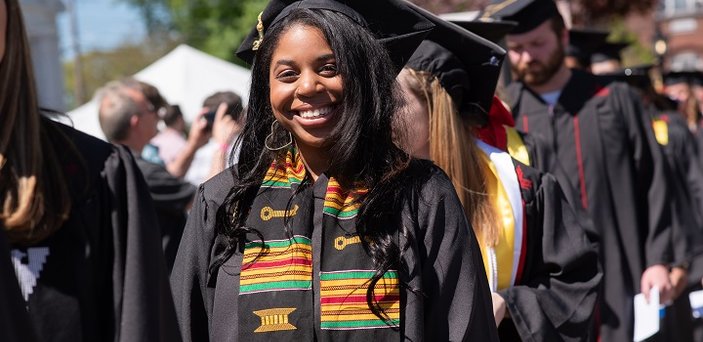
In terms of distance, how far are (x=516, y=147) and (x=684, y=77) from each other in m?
8.96

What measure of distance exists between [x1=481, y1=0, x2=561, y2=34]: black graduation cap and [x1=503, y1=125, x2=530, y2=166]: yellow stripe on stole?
1.10 metres

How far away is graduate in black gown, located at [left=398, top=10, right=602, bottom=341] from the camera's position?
3.69m

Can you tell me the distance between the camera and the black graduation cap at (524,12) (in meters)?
5.46

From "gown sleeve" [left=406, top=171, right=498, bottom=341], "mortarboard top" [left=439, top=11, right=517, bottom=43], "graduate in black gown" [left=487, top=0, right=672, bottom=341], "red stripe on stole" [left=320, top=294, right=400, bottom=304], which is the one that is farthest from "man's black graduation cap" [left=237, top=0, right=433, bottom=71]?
"graduate in black gown" [left=487, top=0, right=672, bottom=341]

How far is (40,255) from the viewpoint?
238 centimetres

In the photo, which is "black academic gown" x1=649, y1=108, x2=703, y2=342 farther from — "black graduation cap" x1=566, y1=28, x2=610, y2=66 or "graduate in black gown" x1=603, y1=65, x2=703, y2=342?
"black graduation cap" x1=566, y1=28, x2=610, y2=66

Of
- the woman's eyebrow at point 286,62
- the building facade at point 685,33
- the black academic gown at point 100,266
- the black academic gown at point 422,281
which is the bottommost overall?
the building facade at point 685,33

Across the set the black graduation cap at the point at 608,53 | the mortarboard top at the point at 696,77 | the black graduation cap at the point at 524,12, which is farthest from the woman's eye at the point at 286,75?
the mortarboard top at the point at 696,77

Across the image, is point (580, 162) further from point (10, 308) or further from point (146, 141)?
point (10, 308)

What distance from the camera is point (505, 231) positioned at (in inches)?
146

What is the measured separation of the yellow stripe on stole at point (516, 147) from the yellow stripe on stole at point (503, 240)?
0.61 meters

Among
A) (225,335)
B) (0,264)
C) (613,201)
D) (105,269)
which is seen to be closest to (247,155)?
(225,335)

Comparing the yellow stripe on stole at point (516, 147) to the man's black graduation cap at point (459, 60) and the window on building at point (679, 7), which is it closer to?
the man's black graduation cap at point (459, 60)

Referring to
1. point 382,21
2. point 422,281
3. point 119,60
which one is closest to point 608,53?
point 382,21
